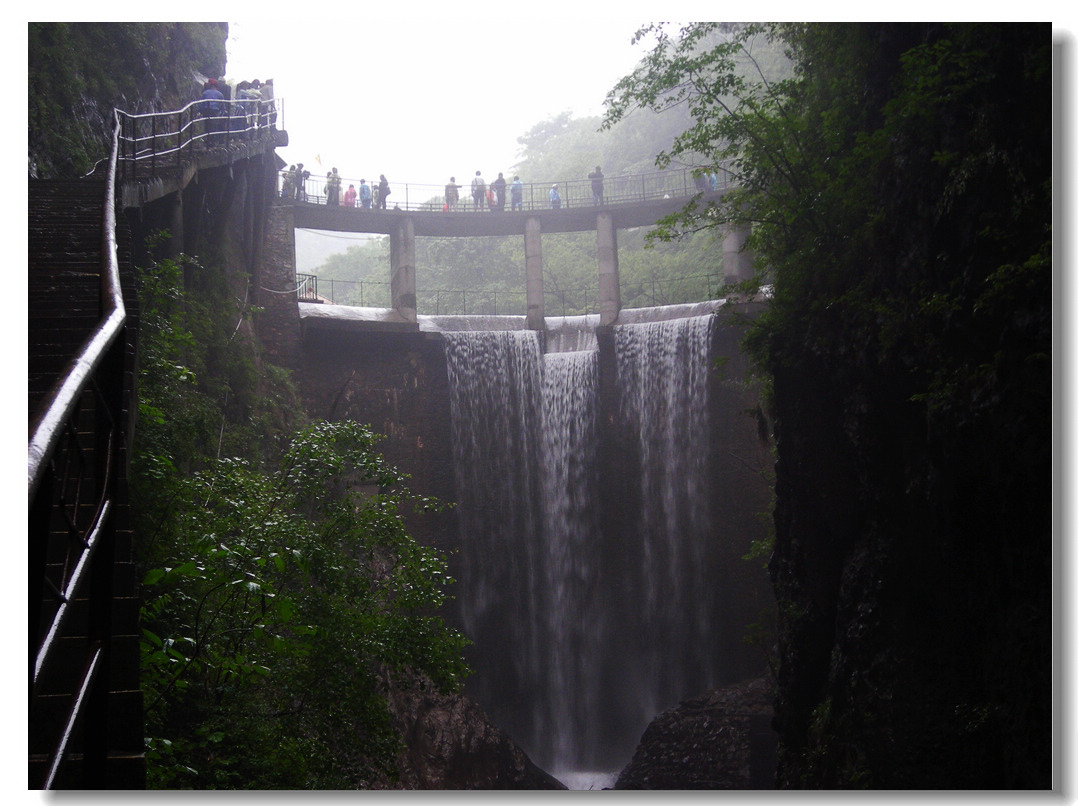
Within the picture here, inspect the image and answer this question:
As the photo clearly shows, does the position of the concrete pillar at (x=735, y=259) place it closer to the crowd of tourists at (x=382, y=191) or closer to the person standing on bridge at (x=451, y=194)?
the crowd of tourists at (x=382, y=191)

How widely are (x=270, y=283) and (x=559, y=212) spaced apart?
592cm

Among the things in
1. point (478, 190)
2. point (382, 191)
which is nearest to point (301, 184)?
point (382, 191)

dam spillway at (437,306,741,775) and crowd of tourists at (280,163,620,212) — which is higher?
crowd of tourists at (280,163,620,212)

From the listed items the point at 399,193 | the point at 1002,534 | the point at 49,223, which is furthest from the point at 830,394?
the point at 399,193

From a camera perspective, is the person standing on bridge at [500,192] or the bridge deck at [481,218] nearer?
the bridge deck at [481,218]

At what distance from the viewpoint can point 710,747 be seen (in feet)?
40.5

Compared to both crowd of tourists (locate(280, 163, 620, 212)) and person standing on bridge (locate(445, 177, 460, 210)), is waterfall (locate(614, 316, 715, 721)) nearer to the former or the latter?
crowd of tourists (locate(280, 163, 620, 212))

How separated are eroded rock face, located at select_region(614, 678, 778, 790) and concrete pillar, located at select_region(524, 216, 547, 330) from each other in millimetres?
7684

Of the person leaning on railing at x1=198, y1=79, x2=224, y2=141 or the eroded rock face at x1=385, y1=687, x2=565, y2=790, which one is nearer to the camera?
the eroded rock face at x1=385, y1=687, x2=565, y2=790

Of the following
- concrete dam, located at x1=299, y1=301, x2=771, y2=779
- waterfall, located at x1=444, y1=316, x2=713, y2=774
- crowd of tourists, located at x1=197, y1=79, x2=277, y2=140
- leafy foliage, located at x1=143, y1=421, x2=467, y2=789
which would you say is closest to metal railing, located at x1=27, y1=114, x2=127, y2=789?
leafy foliage, located at x1=143, y1=421, x2=467, y2=789

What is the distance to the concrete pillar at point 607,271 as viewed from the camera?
17.7 m

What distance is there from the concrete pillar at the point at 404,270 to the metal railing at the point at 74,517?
49.4 ft

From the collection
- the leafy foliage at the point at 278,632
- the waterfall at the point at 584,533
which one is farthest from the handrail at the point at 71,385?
the waterfall at the point at 584,533

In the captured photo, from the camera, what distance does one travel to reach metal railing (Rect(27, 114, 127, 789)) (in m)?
1.44
